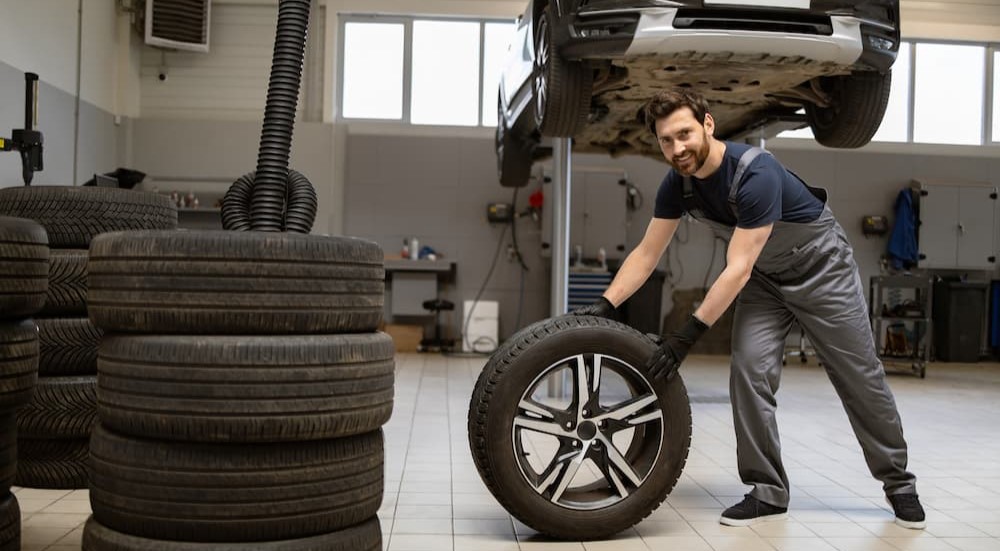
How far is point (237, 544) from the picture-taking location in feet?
5.65

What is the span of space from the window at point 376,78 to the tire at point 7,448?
8021 millimetres

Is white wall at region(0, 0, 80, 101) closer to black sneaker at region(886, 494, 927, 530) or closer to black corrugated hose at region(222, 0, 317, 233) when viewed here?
black corrugated hose at region(222, 0, 317, 233)

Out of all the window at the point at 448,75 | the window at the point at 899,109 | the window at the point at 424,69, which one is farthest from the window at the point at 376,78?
the window at the point at 899,109

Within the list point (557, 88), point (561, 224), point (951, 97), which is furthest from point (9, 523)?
point (951, 97)

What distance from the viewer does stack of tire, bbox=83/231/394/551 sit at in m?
1.70

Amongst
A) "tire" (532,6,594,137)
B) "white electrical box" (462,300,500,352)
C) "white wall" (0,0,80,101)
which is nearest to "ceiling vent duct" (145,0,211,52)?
"white wall" (0,0,80,101)

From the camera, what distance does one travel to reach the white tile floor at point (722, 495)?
2.53 meters

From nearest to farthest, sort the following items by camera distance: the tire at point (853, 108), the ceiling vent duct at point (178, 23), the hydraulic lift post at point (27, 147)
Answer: the tire at point (853, 108) → the hydraulic lift post at point (27, 147) → the ceiling vent duct at point (178, 23)

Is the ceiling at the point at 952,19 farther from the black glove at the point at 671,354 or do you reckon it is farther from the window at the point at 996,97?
the black glove at the point at 671,354

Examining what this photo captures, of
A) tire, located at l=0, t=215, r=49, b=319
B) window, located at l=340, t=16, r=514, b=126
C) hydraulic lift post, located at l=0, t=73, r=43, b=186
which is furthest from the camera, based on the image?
window, located at l=340, t=16, r=514, b=126

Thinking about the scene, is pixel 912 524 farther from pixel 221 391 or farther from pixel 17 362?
pixel 17 362

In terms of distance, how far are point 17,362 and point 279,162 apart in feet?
2.60

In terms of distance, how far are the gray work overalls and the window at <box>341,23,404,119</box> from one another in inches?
294

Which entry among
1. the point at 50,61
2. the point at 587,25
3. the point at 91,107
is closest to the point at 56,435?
the point at 587,25
